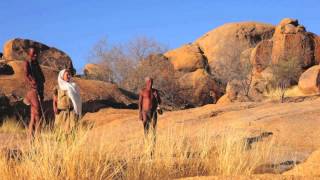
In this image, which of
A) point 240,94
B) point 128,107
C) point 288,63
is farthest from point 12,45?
point 288,63

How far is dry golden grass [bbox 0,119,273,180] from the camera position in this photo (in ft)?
21.9

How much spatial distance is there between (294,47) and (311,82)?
685 cm

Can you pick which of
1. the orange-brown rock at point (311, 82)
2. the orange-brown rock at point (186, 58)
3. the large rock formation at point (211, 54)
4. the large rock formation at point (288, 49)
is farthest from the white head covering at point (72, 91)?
the orange-brown rock at point (186, 58)

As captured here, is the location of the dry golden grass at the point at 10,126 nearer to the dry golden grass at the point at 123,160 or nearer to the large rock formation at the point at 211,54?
the dry golden grass at the point at 123,160

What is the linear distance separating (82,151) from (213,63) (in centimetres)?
4285

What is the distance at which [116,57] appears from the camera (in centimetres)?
4994

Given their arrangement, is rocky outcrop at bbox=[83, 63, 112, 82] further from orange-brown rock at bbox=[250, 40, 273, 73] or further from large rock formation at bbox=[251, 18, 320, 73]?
large rock formation at bbox=[251, 18, 320, 73]

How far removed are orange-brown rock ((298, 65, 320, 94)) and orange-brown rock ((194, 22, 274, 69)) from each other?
19.2 meters

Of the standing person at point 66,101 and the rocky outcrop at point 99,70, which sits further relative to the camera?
the rocky outcrop at point 99,70

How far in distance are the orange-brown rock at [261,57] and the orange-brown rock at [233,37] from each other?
12204 millimetres

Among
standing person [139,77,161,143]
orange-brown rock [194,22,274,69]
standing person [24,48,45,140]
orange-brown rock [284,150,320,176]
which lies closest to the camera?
orange-brown rock [284,150,320,176]

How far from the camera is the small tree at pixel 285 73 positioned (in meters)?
34.8

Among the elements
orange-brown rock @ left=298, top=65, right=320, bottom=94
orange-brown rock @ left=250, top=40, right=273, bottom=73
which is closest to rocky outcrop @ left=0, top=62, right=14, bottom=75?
orange-brown rock @ left=298, top=65, right=320, bottom=94

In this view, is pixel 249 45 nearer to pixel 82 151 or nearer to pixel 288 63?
pixel 288 63
